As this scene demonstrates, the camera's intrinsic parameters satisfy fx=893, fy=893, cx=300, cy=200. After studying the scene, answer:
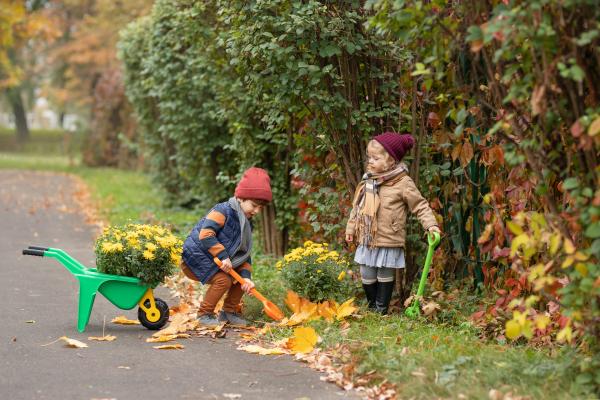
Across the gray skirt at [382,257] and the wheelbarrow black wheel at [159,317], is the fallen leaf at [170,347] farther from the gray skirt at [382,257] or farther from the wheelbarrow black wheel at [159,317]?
the gray skirt at [382,257]

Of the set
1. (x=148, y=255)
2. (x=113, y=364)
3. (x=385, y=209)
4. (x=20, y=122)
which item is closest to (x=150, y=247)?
(x=148, y=255)

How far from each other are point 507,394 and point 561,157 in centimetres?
124

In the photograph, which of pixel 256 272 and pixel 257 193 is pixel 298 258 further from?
pixel 256 272

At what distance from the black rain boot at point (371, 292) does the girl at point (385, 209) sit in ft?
0.25

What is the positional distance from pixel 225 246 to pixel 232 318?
0.57 m

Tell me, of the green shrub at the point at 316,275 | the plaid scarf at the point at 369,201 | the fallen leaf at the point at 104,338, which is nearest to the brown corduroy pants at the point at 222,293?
the green shrub at the point at 316,275

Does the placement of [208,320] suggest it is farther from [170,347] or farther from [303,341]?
[303,341]

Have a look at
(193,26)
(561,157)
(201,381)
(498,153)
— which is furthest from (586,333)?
(193,26)

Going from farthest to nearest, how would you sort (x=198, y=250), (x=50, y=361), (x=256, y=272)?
(x=256, y=272) → (x=198, y=250) → (x=50, y=361)

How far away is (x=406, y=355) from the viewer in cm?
505

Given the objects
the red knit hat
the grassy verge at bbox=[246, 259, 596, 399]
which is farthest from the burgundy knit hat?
the grassy verge at bbox=[246, 259, 596, 399]

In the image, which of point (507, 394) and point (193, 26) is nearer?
point (507, 394)

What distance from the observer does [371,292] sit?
654cm

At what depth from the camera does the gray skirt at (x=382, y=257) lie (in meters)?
6.32
